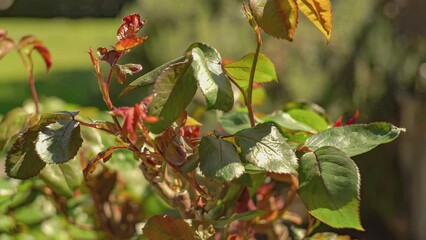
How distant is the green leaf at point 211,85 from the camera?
65 cm

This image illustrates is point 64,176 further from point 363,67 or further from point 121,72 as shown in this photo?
point 363,67

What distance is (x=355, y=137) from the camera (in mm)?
760

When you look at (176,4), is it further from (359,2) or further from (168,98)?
(168,98)

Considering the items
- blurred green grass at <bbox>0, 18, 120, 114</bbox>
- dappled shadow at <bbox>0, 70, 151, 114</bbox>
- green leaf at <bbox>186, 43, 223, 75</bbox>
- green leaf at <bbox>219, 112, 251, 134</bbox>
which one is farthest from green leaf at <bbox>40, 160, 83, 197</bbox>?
dappled shadow at <bbox>0, 70, 151, 114</bbox>

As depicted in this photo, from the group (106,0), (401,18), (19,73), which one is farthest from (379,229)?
(106,0)

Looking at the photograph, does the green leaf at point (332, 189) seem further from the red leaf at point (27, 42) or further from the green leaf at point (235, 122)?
the red leaf at point (27, 42)

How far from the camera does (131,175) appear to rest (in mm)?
1332

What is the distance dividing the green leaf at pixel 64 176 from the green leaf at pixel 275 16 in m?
0.36

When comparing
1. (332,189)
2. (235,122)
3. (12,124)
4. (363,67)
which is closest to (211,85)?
(332,189)

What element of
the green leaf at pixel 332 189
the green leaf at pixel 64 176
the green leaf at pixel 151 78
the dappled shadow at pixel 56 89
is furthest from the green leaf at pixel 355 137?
the dappled shadow at pixel 56 89

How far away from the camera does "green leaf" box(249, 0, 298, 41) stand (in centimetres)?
68

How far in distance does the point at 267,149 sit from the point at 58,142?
0.59ft

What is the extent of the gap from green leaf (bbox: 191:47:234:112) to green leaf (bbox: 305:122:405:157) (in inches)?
4.8

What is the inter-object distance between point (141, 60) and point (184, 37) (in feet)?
1.92
